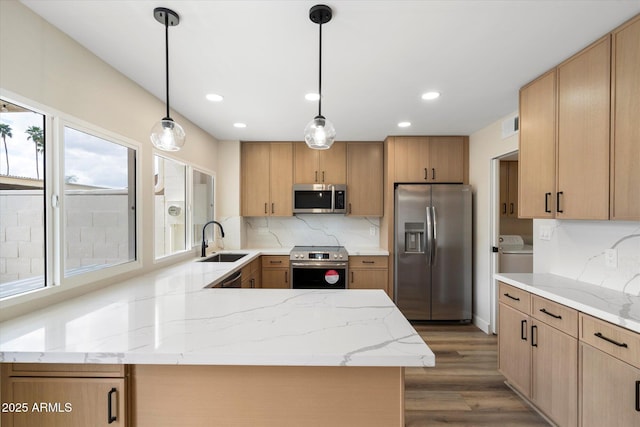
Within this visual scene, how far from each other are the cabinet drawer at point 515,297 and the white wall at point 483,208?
1.14 meters

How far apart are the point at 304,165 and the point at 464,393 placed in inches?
120

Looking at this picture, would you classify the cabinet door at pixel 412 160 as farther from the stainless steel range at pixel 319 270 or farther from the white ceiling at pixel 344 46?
the stainless steel range at pixel 319 270

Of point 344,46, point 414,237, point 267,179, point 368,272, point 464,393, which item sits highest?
point 344,46

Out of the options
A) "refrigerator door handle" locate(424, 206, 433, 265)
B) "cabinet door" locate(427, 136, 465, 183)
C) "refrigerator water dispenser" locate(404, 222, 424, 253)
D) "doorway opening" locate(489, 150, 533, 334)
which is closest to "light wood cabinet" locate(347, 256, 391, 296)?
"refrigerator water dispenser" locate(404, 222, 424, 253)

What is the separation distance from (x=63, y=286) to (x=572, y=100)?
3274 millimetres

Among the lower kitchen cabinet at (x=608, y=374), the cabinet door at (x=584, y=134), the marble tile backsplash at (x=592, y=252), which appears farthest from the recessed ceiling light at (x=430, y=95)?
the lower kitchen cabinet at (x=608, y=374)

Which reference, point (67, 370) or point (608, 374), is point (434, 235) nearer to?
point (608, 374)

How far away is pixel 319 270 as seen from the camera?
360cm

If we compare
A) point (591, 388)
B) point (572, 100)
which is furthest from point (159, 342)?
point (572, 100)

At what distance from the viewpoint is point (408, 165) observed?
12.1ft

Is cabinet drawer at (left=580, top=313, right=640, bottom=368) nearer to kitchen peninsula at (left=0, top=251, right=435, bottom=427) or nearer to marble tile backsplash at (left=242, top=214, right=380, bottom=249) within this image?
kitchen peninsula at (left=0, top=251, right=435, bottom=427)

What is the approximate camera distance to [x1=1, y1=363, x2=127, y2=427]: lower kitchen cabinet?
1.09 meters

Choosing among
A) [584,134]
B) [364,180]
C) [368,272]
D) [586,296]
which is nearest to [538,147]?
[584,134]

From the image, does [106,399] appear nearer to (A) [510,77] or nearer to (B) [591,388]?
(B) [591,388]
